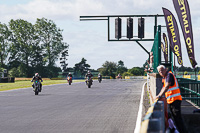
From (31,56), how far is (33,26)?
24.8 feet

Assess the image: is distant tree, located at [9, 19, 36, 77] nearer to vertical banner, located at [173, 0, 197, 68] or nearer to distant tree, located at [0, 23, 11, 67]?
distant tree, located at [0, 23, 11, 67]

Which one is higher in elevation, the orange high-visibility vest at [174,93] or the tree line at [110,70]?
the tree line at [110,70]

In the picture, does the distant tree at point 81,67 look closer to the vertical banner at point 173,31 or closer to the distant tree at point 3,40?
the distant tree at point 3,40

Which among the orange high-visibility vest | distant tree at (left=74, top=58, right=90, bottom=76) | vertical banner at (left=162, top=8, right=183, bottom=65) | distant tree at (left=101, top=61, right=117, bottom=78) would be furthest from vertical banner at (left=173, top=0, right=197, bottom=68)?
distant tree at (left=74, top=58, right=90, bottom=76)

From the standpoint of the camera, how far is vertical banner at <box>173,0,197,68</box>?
13.9 metres

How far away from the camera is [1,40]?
88562 millimetres

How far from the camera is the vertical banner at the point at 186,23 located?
13.9 metres

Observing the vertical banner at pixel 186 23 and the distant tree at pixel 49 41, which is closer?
the vertical banner at pixel 186 23

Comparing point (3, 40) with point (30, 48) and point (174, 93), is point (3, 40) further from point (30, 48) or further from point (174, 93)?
point (174, 93)

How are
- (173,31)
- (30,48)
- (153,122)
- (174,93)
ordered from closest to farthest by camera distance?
1. (153,122)
2. (174,93)
3. (173,31)
4. (30,48)

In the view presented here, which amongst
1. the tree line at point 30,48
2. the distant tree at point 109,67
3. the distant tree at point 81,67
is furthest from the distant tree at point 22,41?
the distant tree at point 81,67

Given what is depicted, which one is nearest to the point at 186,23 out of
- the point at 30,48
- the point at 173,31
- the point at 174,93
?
the point at 173,31

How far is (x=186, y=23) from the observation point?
13.9 m

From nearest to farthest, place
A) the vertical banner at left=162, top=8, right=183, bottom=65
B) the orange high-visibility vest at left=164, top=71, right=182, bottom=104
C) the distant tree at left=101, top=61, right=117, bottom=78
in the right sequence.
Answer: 1. the orange high-visibility vest at left=164, top=71, right=182, bottom=104
2. the vertical banner at left=162, top=8, right=183, bottom=65
3. the distant tree at left=101, top=61, right=117, bottom=78
